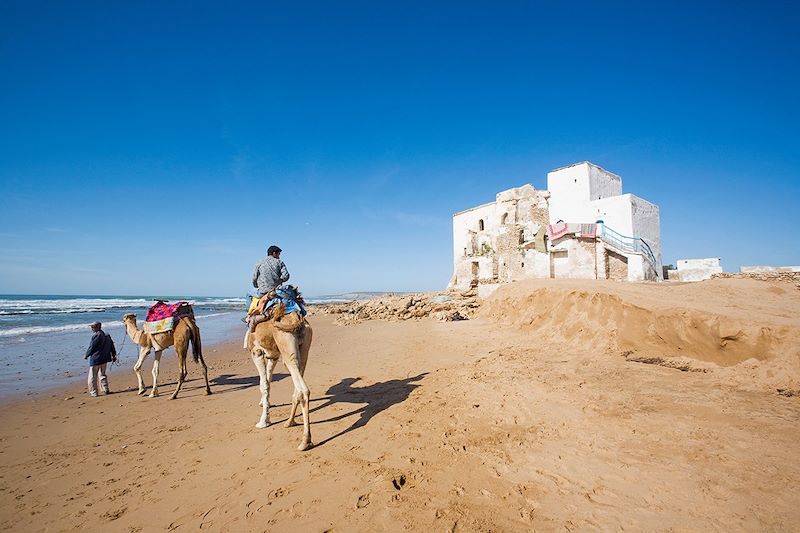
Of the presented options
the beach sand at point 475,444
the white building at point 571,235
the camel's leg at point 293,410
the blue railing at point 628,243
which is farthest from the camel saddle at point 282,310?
the blue railing at point 628,243

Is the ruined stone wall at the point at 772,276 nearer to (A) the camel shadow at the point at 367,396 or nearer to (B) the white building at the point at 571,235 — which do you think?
(B) the white building at the point at 571,235

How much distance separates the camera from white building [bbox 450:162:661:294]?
19719 millimetres

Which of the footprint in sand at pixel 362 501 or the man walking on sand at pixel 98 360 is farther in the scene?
the man walking on sand at pixel 98 360

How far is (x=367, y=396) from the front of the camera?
22.1 feet

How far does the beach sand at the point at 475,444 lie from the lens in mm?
3102

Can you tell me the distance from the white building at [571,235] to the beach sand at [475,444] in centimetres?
1132

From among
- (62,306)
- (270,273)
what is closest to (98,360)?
(270,273)

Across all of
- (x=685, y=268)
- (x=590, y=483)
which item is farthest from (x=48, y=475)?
(x=685, y=268)

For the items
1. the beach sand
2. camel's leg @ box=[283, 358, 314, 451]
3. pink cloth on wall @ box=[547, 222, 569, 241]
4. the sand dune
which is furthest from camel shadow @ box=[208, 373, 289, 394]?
pink cloth on wall @ box=[547, 222, 569, 241]

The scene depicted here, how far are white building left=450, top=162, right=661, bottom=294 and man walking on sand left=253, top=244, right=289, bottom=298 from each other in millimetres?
14834

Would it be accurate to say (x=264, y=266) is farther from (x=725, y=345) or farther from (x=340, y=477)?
(x=725, y=345)

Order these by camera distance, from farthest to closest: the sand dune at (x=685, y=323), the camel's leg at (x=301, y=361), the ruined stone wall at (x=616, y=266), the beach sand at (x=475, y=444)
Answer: the ruined stone wall at (x=616, y=266)
the sand dune at (x=685, y=323)
the camel's leg at (x=301, y=361)
the beach sand at (x=475, y=444)

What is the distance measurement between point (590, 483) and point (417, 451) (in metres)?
1.89

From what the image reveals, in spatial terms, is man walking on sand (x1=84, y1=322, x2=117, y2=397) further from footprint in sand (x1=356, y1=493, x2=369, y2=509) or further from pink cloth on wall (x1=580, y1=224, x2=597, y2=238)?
pink cloth on wall (x1=580, y1=224, x2=597, y2=238)
